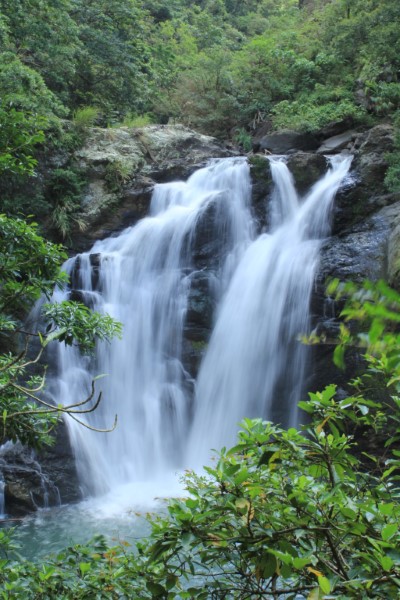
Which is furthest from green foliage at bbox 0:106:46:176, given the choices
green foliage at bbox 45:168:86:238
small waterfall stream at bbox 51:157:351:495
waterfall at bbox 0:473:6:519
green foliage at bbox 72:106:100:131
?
green foliage at bbox 72:106:100:131

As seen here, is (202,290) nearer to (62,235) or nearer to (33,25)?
(62,235)

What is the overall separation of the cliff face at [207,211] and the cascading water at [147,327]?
1.23 ft

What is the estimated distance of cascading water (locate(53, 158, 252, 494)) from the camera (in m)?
10.5

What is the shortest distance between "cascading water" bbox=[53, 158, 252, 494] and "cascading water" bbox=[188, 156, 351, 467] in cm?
54

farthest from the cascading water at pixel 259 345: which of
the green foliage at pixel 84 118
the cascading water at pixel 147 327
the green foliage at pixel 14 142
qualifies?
the green foliage at pixel 84 118

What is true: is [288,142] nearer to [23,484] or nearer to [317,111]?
[317,111]

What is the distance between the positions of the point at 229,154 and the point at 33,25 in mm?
7343

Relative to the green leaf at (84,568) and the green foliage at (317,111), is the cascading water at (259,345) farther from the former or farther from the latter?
the green leaf at (84,568)

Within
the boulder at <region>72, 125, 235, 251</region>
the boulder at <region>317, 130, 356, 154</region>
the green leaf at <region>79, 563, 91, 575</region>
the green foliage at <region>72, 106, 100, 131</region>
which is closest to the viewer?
the green leaf at <region>79, 563, 91, 575</region>

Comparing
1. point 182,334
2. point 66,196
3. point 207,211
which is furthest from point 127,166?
point 182,334

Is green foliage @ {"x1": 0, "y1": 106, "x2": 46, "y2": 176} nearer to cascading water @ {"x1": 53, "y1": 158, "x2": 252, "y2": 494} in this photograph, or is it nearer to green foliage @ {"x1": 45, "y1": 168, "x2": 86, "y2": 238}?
cascading water @ {"x1": 53, "y1": 158, "x2": 252, "y2": 494}

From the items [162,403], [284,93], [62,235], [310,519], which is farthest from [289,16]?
[310,519]

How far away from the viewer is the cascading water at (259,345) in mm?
10359

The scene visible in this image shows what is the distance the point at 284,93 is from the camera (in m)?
20.8
